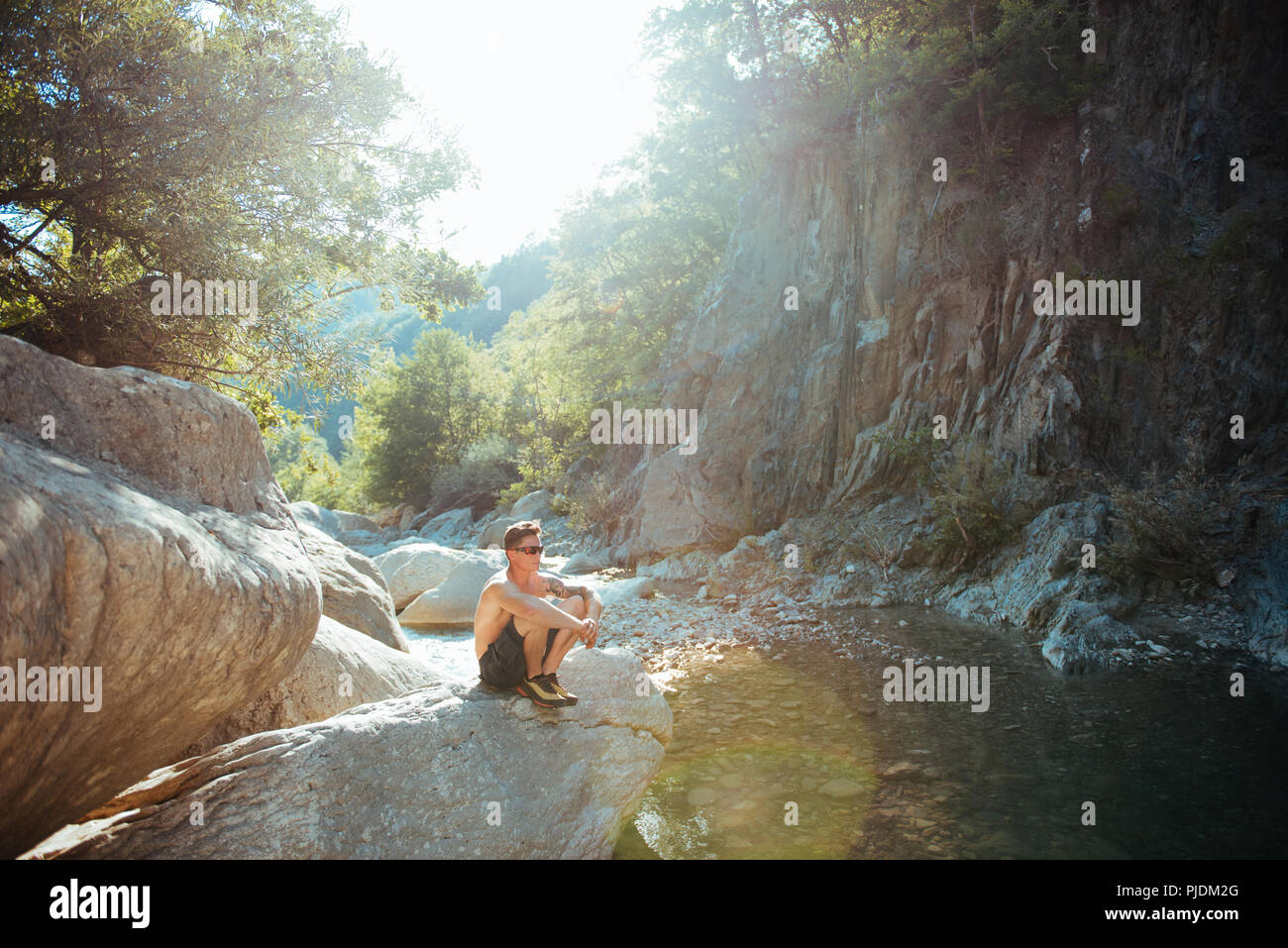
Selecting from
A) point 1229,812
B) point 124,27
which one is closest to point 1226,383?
point 1229,812

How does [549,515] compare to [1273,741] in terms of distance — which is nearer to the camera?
[1273,741]

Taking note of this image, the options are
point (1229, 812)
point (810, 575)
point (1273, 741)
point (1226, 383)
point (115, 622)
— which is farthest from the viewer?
point (810, 575)

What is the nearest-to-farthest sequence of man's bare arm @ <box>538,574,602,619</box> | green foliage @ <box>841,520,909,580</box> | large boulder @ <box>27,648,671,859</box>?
large boulder @ <box>27,648,671,859</box> < man's bare arm @ <box>538,574,602,619</box> < green foliage @ <box>841,520,909,580</box>

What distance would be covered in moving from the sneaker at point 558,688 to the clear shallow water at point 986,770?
1003 millimetres

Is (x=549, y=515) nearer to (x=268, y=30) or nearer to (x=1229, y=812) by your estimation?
(x=268, y=30)

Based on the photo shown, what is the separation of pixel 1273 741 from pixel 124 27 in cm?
1140

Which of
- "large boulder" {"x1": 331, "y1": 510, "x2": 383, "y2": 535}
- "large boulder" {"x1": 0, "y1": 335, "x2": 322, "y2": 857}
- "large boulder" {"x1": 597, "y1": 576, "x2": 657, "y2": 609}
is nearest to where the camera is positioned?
"large boulder" {"x1": 0, "y1": 335, "x2": 322, "y2": 857}

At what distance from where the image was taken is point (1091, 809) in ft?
16.2

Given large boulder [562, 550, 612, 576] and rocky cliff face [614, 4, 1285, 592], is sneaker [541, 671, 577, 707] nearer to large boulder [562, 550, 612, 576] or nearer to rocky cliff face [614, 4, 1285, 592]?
rocky cliff face [614, 4, 1285, 592]

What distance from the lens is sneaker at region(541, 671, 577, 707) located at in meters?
5.14

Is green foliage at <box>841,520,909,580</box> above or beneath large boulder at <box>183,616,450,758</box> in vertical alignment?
above

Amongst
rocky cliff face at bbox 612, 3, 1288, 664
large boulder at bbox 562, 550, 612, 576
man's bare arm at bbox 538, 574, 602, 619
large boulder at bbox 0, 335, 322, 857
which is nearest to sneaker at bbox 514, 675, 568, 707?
man's bare arm at bbox 538, 574, 602, 619

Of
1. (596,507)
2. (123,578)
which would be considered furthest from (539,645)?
(596,507)

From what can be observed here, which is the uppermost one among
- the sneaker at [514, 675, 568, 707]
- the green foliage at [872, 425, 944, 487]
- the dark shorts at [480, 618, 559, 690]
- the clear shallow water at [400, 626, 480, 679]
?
the green foliage at [872, 425, 944, 487]
